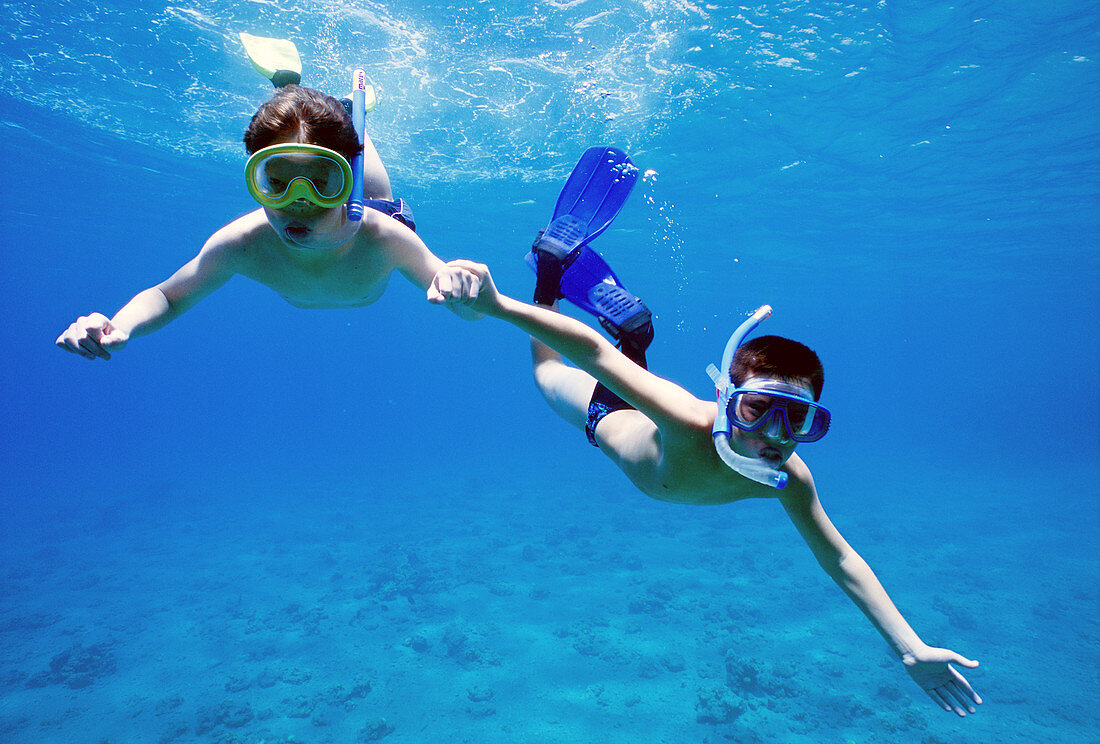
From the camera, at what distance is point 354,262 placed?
3865 millimetres

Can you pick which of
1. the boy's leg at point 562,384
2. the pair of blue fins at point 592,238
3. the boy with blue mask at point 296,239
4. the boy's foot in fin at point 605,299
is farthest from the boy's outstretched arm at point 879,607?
the boy with blue mask at point 296,239

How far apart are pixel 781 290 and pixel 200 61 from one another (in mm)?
44335

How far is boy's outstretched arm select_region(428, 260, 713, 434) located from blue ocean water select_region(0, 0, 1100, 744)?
26.8ft

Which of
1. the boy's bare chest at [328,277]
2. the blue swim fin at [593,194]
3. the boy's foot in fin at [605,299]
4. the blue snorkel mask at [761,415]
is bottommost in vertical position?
the blue snorkel mask at [761,415]

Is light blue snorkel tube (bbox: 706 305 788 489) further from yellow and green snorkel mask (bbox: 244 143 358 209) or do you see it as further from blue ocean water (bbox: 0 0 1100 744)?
blue ocean water (bbox: 0 0 1100 744)

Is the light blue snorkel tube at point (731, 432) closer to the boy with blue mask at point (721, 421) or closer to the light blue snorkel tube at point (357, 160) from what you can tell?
the boy with blue mask at point (721, 421)

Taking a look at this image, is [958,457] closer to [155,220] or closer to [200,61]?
[200,61]

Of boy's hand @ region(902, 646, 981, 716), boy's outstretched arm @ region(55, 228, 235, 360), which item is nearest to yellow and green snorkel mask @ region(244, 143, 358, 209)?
boy's outstretched arm @ region(55, 228, 235, 360)

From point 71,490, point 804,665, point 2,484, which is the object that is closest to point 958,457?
point 804,665

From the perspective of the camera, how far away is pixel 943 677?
327 cm

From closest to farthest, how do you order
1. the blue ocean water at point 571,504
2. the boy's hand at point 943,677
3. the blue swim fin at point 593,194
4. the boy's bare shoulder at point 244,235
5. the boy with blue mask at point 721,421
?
the boy with blue mask at point 721,421 → the boy's hand at point 943,677 → the boy's bare shoulder at point 244,235 → the blue swim fin at point 593,194 → the blue ocean water at point 571,504

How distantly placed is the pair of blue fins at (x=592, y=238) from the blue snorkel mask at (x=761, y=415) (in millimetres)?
1947

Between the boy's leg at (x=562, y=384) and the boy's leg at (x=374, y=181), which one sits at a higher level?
the boy's leg at (x=374, y=181)

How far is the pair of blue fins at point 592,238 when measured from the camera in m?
4.73
